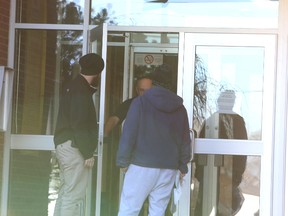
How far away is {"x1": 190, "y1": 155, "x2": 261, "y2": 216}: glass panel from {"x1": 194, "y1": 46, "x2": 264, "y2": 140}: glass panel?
0.27 m

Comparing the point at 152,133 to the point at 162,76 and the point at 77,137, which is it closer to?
the point at 77,137

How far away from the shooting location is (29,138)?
23.0 ft

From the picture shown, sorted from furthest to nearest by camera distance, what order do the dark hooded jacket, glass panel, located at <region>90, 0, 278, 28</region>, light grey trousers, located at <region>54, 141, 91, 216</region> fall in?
glass panel, located at <region>90, 0, 278, 28</region> < light grey trousers, located at <region>54, 141, 91, 216</region> < the dark hooded jacket

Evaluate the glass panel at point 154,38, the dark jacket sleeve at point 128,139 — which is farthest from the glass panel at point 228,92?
the dark jacket sleeve at point 128,139

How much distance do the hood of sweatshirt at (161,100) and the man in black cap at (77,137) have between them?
652 mm

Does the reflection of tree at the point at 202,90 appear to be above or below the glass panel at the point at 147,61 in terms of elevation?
below

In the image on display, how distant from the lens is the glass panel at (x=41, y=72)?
23.4ft

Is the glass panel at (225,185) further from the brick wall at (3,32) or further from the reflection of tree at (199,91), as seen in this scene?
the brick wall at (3,32)

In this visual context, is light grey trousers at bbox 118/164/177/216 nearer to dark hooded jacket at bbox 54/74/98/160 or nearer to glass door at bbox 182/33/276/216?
dark hooded jacket at bbox 54/74/98/160

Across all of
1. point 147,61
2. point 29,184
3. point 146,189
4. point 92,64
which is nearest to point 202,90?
point 147,61

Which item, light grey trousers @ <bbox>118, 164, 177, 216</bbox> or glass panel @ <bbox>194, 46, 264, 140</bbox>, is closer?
light grey trousers @ <bbox>118, 164, 177, 216</bbox>

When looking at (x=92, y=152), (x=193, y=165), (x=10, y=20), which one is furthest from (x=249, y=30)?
(x=10, y=20)

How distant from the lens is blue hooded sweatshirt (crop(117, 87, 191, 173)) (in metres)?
5.53

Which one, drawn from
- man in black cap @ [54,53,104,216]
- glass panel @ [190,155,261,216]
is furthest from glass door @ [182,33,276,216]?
man in black cap @ [54,53,104,216]
